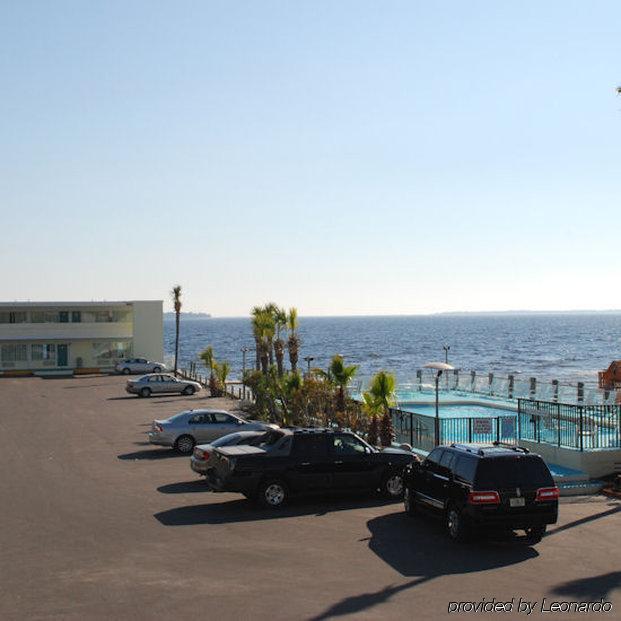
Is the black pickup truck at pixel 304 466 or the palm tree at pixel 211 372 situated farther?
the palm tree at pixel 211 372

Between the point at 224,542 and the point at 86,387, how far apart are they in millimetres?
38806

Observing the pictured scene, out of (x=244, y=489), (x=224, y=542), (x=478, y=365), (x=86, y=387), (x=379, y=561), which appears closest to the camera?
(x=379, y=561)

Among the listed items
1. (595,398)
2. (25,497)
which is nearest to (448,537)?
(25,497)

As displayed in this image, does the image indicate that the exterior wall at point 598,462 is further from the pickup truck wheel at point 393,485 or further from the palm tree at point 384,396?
the palm tree at point 384,396

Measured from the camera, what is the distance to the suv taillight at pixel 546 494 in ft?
44.8

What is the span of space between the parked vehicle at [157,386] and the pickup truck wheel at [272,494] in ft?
95.2

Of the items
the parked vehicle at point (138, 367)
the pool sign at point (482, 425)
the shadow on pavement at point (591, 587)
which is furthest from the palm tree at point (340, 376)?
the parked vehicle at point (138, 367)

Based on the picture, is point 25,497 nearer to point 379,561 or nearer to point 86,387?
point 379,561

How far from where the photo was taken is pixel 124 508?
1655 centimetres

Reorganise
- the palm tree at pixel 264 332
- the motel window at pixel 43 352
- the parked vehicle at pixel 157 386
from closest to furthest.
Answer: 1. the palm tree at pixel 264 332
2. the parked vehicle at pixel 157 386
3. the motel window at pixel 43 352

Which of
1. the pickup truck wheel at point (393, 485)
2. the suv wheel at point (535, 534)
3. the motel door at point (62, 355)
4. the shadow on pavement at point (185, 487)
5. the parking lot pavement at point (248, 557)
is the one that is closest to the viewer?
the parking lot pavement at point (248, 557)

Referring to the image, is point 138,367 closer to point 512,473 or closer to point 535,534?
Answer: point 535,534

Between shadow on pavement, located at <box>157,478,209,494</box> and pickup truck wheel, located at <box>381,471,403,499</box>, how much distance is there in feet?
13.0

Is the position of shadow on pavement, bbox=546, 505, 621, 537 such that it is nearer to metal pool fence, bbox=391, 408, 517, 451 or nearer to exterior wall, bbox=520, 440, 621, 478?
exterior wall, bbox=520, 440, 621, 478
